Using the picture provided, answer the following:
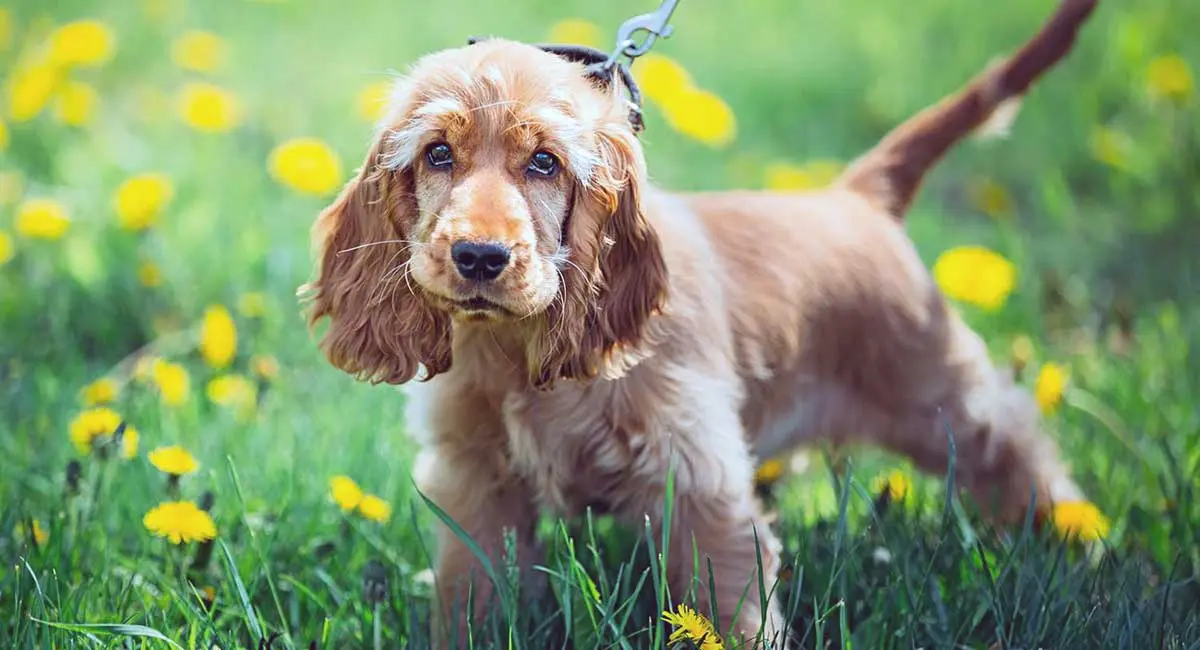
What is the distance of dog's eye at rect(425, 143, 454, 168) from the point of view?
191 centimetres

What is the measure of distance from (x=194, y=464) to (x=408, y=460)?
2.29 feet

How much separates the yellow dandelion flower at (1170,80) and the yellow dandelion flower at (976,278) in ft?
4.32

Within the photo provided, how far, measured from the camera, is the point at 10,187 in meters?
3.98

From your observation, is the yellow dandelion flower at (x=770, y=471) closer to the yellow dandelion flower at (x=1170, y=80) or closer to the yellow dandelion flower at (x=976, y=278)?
the yellow dandelion flower at (x=976, y=278)

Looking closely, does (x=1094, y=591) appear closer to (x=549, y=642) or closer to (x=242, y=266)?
(x=549, y=642)

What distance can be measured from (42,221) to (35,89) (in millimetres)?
673

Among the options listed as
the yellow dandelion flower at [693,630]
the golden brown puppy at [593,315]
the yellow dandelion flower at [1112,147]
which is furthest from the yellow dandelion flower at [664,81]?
the yellow dandelion flower at [693,630]

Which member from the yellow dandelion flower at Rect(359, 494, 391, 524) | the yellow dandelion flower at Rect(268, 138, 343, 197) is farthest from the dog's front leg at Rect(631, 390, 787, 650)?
the yellow dandelion flower at Rect(268, 138, 343, 197)

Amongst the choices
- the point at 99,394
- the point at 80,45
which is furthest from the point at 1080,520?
the point at 80,45

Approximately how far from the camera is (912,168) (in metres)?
2.91

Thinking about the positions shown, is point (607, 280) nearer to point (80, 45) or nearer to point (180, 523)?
point (180, 523)

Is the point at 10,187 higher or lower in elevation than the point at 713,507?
higher

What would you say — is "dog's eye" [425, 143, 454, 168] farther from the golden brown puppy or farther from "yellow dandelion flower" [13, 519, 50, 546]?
"yellow dandelion flower" [13, 519, 50, 546]

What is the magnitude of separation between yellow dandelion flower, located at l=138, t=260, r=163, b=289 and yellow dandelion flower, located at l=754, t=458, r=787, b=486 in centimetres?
169
